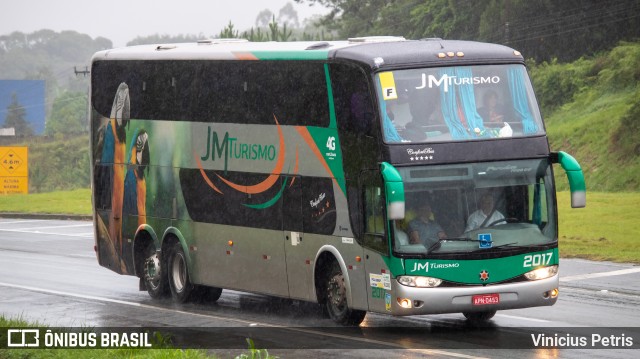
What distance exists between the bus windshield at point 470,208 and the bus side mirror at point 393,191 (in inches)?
13.0

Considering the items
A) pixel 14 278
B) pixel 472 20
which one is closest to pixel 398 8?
pixel 472 20

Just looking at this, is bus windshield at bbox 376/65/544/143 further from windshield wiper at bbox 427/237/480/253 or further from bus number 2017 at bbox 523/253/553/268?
bus number 2017 at bbox 523/253/553/268

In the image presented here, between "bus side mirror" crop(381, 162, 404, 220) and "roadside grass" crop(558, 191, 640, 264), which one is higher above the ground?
"bus side mirror" crop(381, 162, 404, 220)

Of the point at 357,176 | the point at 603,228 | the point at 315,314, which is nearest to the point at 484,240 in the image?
the point at 357,176

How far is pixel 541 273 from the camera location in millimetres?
15531

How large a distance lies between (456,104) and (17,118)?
13600cm

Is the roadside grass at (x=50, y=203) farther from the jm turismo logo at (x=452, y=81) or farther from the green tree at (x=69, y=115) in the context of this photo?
the green tree at (x=69, y=115)

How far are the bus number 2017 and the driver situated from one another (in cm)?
63

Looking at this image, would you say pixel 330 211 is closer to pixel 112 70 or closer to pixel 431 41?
pixel 431 41

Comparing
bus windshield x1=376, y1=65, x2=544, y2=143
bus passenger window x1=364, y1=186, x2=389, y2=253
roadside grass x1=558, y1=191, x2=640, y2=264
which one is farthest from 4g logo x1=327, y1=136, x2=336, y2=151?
roadside grass x1=558, y1=191, x2=640, y2=264

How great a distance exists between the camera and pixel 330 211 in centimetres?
1659

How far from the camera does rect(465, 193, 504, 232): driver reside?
15172 mm

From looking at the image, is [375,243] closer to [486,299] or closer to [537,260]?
[486,299]

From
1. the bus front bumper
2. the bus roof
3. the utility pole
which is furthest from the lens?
the utility pole
